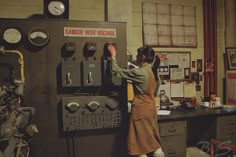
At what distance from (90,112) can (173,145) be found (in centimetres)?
108

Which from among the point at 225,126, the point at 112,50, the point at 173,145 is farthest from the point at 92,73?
the point at 225,126

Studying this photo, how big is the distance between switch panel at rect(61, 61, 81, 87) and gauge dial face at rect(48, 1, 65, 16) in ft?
1.57

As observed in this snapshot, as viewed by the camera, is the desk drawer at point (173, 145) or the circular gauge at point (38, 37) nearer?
the circular gauge at point (38, 37)

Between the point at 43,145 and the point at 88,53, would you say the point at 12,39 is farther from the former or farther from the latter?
the point at 43,145

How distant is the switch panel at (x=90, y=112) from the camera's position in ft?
7.83

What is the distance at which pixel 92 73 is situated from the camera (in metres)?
2.43

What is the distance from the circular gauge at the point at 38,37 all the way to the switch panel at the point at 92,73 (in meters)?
0.39

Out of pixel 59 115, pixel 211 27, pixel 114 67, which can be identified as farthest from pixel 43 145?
pixel 211 27

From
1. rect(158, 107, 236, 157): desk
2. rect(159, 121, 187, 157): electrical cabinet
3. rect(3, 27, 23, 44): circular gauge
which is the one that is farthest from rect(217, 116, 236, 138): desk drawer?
rect(3, 27, 23, 44): circular gauge

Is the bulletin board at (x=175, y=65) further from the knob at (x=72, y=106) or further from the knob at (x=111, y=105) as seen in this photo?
the knob at (x=72, y=106)

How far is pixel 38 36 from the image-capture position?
7.59 feet

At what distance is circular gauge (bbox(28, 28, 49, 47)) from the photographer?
7.54ft

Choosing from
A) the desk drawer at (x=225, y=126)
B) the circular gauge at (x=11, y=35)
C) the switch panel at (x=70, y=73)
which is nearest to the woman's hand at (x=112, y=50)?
the switch panel at (x=70, y=73)

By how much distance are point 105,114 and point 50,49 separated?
76cm
